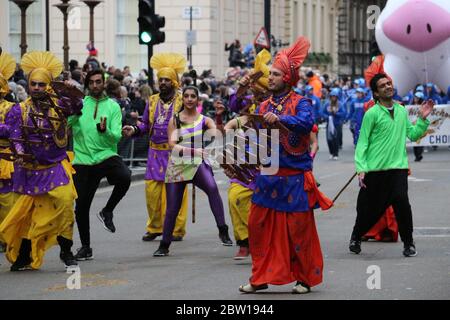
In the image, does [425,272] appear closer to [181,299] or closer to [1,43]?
[181,299]

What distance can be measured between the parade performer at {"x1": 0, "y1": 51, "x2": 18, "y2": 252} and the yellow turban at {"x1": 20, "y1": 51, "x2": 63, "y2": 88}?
1.65ft

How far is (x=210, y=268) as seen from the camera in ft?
40.5

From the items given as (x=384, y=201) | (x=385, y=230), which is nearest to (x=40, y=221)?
(x=384, y=201)

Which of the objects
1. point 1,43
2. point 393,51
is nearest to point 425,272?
point 393,51

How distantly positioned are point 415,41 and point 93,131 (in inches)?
515

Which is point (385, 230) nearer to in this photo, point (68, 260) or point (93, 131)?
point (93, 131)

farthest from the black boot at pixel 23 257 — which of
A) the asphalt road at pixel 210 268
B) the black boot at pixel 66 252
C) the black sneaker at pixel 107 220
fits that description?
the black sneaker at pixel 107 220

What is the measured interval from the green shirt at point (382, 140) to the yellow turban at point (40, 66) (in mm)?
2871

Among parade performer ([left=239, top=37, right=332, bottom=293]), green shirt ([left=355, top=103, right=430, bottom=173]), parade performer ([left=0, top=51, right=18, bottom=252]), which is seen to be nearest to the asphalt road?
parade performer ([left=239, top=37, right=332, bottom=293])

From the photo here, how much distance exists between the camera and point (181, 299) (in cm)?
1038

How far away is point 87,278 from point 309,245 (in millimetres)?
2107

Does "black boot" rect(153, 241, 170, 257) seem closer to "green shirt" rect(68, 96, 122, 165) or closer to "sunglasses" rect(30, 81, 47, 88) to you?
"green shirt" rect(68, 96, 122, 165)

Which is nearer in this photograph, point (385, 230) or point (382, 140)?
point (382, 140)

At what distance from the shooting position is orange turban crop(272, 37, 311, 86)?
10.7 metres
